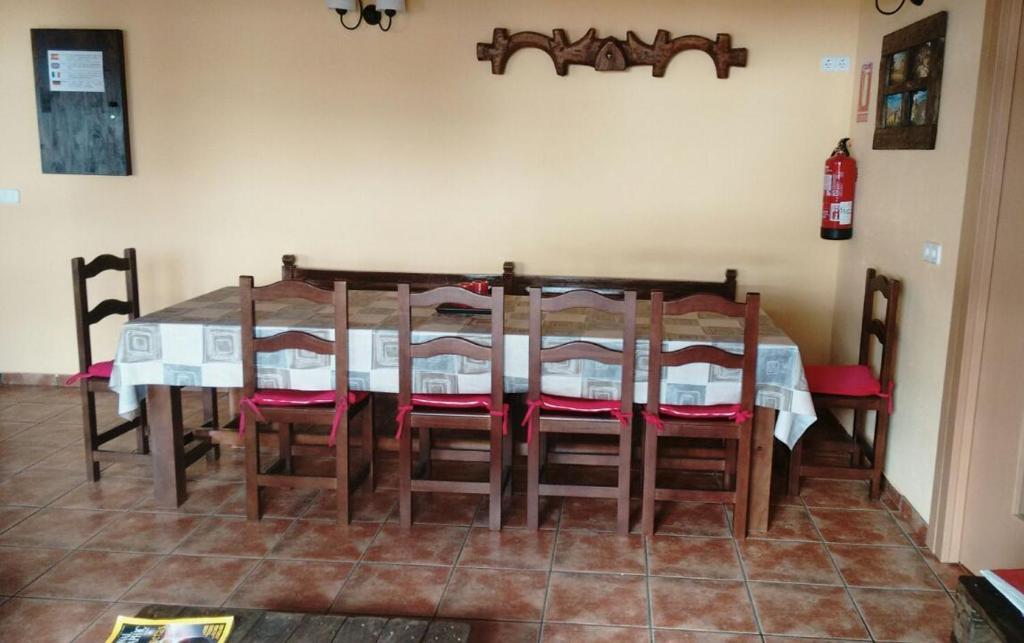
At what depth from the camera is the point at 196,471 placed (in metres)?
3.74

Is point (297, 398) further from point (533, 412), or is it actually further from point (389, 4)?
point (389, 4)

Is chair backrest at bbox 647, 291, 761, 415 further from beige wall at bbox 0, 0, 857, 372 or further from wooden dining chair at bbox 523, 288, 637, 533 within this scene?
beige wall at bbox 0, 0, 857, 372

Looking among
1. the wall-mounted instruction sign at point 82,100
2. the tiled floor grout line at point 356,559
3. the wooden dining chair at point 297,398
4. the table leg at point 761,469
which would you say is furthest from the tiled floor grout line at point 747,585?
the wall-mounted instruction sign at point 82,100

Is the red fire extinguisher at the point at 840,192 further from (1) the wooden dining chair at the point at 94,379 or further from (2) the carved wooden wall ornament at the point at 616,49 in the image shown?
(1) the wooden dining chair at the point at 94,379

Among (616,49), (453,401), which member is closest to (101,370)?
(453,401)

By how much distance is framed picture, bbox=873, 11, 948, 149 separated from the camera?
125 inches

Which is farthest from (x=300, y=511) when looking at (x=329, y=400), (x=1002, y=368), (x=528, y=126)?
(x=1002, y=368)

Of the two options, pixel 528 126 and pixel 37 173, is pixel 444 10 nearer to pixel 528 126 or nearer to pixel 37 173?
pixel 528 126

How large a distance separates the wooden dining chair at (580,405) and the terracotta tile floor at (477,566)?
0.16m

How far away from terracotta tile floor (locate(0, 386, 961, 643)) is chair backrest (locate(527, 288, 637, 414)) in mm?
557

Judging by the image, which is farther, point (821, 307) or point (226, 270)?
point (226, 270)

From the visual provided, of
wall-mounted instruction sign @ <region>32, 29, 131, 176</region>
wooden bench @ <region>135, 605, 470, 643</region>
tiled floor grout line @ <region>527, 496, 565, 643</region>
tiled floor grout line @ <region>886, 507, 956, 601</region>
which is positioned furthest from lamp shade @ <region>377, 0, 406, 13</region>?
tiled floor grout line @ <region>886, 507, 956, 601</region>

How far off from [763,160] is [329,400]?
2487 millimetres

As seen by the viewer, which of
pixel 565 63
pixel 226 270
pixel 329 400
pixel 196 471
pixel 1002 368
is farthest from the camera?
pixel 226 270
